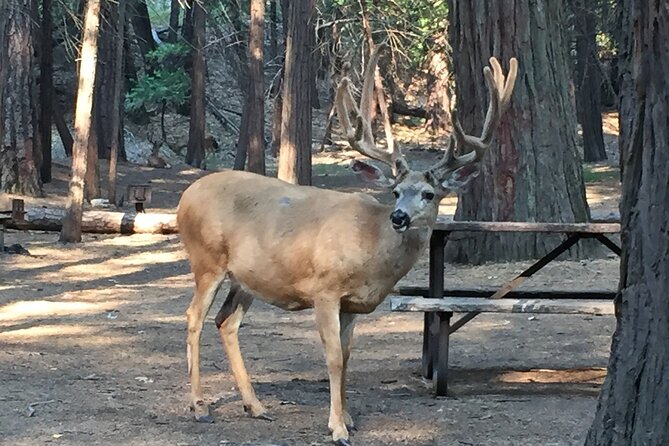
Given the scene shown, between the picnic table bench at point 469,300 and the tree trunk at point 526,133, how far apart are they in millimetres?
4870

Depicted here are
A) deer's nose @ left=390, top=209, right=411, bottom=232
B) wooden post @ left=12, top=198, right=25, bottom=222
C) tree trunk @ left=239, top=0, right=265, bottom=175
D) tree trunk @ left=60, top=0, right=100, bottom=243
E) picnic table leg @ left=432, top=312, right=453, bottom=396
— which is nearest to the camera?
deer's nose @ left=390, top=209, right=411, bottom=232

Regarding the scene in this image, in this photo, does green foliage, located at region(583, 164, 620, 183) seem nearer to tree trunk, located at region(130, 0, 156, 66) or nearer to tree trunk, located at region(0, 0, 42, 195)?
tree trunk, located at region(0, 0, 42, 195)

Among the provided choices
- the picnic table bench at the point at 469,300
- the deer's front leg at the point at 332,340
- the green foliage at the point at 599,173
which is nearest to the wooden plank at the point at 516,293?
the picnic table bench at the point at 469,300

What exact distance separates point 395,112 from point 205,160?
29.5 ft

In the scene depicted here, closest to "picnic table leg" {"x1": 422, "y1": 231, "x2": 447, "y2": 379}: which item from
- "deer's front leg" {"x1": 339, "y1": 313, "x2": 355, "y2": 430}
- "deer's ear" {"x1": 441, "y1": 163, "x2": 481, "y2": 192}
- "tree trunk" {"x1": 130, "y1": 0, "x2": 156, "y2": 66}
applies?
"deer's ear" {"x1": 441, "y1": 163, "x2": 481, "y2": 192}

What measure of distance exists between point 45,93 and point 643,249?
2437 centimetres

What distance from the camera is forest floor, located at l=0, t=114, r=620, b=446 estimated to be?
6.93m

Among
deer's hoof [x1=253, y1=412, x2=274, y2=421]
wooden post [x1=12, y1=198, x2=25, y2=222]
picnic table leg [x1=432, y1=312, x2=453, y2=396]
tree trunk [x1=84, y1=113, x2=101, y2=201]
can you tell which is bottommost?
deer's hoof [x1=253, y1=412, x2=274, y2=421]

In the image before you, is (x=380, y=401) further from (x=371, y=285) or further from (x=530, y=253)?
(x=530, y=253)

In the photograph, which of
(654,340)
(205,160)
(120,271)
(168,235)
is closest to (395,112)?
(205,160)

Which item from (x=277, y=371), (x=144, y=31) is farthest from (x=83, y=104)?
(x=144, y=31)

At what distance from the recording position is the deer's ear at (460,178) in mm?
7348

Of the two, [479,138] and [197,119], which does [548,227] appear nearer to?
[479,138]

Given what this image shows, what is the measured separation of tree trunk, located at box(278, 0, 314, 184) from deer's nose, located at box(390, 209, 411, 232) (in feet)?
44.5
